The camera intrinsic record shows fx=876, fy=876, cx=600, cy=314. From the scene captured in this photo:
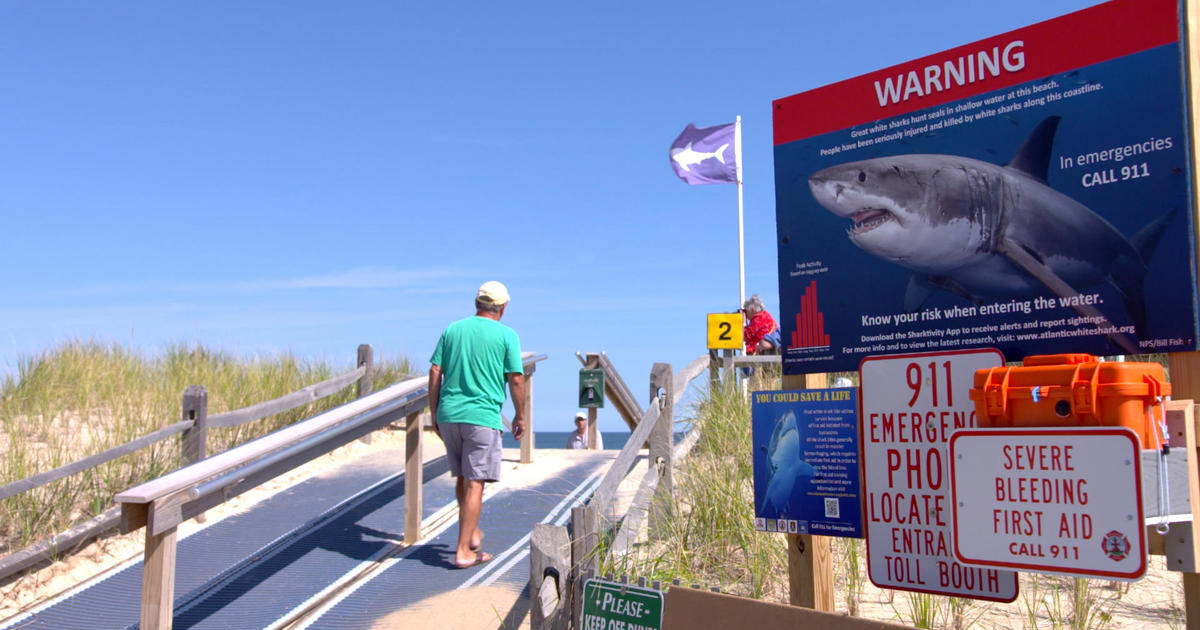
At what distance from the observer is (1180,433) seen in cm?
259

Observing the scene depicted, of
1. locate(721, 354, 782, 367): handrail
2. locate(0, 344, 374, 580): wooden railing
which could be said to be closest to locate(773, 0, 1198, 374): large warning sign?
locate(0, 344, 374, 580): wooden railing

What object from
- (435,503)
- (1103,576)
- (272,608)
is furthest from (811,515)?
(435,503)

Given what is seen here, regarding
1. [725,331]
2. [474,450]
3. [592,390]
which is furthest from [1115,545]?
[725,331]

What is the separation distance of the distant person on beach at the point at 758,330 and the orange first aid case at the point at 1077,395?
328 inches

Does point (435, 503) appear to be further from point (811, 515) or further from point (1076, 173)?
point (1076, 173)

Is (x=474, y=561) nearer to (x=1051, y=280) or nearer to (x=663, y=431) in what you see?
(x=663, y=431)

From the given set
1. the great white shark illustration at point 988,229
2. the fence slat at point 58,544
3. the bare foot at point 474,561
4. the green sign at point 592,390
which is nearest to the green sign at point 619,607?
the great white shark illustration at point 988,229

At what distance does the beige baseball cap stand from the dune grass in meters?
3.14

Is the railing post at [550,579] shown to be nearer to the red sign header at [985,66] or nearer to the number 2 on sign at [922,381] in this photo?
the number 2 on sign at [922,381]

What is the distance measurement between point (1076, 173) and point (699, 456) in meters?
4.56

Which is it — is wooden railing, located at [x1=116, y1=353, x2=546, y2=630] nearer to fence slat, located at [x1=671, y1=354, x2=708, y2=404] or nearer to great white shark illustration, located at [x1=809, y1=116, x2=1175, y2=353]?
fence slat, located at [x1=671, y1=354, x2=708, y2=404]

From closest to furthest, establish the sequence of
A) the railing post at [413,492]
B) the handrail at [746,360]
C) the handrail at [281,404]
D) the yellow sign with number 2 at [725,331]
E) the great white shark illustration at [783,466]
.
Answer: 1. the great white shark illustration at [783,466]
2. the railing post at [413,492]
3. the handrail at [281,404]
4. the handrail at [746,360]
5. the yellow sign with number 2 at [725,331]

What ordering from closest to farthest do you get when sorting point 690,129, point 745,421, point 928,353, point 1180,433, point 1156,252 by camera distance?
1. point 1180,433
2. point 1156,252
3. point 928,353
4. point 745,421
5. point 690,129

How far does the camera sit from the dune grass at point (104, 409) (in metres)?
6.18
